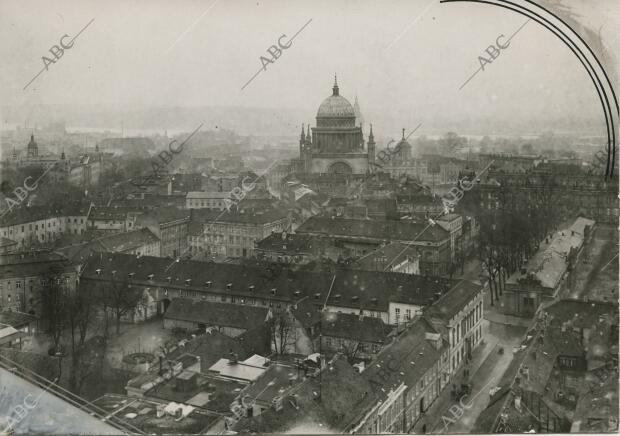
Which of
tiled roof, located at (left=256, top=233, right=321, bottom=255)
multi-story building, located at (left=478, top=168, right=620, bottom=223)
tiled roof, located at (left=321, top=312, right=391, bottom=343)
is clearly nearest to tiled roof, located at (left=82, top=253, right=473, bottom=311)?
tiled roof, located at (left=321, top=312, right=391, bottom=343)

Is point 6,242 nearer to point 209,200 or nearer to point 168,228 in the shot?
point 168,228

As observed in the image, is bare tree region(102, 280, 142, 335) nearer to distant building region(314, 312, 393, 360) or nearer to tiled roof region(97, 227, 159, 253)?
tiled roof region(97, 227, 159, 253)

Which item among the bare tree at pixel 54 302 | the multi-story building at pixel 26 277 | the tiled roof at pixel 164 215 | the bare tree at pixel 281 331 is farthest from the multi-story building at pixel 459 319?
the tiled roof at pixel 164 215

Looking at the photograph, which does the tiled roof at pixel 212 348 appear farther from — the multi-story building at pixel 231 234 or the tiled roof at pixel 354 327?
the multi-story building at pixel 231 234

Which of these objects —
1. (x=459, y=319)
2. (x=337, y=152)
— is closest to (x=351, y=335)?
(x=459, y=319)

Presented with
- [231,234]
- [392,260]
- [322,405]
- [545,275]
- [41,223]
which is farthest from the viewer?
[231,234]

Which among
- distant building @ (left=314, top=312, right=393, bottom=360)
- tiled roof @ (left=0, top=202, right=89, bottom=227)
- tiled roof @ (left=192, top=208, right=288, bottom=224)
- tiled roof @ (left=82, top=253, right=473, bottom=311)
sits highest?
tiled roof @ (left=0, top=202, right=89, bottom=227)

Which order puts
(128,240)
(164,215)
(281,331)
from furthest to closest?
1. (164,215)
2. (128,240)
3. (281,331)
